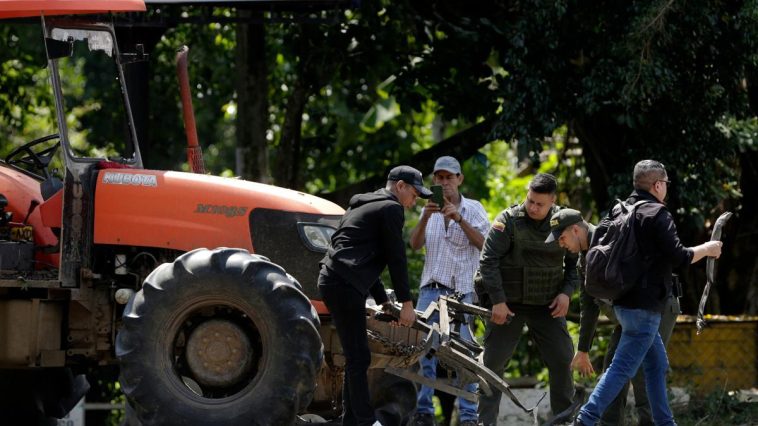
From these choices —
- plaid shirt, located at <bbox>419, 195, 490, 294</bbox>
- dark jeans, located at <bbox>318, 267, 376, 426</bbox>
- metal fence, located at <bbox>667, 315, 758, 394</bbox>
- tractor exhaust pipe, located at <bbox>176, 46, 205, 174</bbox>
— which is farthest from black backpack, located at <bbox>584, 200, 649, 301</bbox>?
metal fence, located at <bbox>667, 315, 758, 394</bbox>

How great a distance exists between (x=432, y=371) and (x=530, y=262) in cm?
113

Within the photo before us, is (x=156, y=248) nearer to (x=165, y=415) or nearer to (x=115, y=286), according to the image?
(x=115, y=286)

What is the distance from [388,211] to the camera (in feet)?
28.6

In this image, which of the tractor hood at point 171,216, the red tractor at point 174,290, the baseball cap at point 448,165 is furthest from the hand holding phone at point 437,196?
the tractor hood at point 171,216

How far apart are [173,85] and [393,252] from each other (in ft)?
35.4

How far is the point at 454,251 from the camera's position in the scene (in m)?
10.4

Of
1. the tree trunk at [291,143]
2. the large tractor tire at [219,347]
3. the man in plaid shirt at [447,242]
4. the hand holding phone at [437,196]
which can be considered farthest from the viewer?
the tree trunk at [291,143]

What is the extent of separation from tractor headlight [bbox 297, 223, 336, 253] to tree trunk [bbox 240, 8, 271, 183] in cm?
554

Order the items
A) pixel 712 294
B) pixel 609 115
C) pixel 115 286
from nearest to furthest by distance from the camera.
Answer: pixel 115 286 < pixel 609 115 < pixel 712 294

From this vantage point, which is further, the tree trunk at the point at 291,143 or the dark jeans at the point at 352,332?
the tree trunk at the point at 291,143

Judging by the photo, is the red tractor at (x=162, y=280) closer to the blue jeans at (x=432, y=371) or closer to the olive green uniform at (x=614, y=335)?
the blue jeans at (x=432, y=371)

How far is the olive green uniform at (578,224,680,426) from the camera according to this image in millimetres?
9367

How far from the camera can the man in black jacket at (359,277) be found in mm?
8641

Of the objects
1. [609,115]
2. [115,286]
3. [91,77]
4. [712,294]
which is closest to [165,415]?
[115,286]
